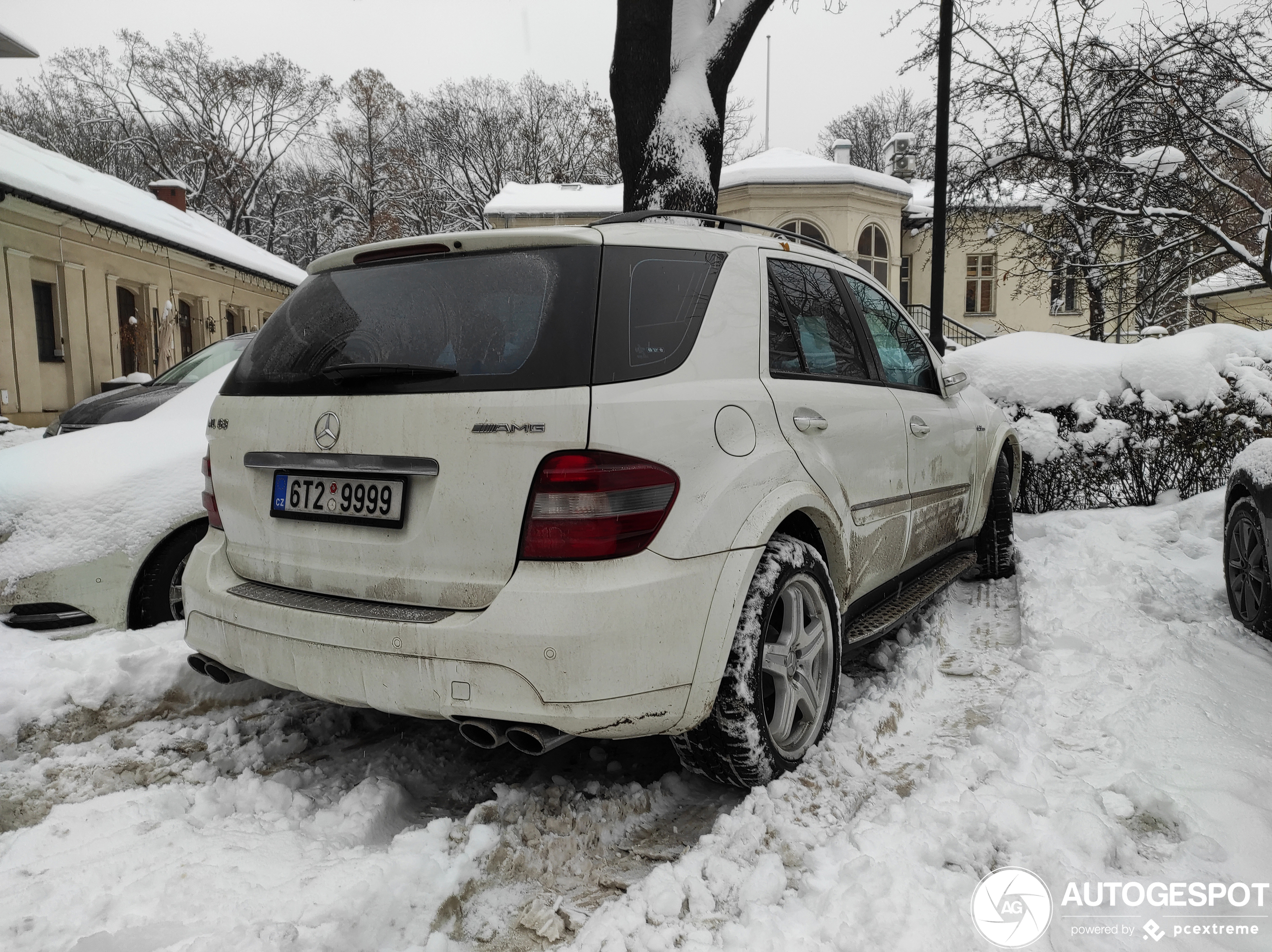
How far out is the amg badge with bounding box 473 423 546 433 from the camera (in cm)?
225

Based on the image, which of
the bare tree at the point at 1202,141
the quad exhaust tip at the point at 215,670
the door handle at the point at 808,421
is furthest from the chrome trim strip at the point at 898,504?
the bare tree at the point at 1202,141

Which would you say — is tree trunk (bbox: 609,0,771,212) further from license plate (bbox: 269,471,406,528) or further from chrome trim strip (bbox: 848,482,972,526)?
license plate (bbox: 269,471,406,528)

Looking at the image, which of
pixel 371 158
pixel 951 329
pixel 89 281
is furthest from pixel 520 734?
pixel 371 158

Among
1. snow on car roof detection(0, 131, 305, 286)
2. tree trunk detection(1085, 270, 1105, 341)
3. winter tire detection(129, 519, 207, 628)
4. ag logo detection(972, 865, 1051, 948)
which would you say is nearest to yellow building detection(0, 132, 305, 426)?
snow on car roof detection(0, 131, 305, 286)

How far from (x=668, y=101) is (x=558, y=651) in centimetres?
658

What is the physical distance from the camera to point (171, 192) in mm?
26062

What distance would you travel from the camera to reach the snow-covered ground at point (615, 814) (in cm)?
205

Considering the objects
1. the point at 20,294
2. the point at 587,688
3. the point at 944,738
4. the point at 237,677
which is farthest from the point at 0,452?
the point at 20,294

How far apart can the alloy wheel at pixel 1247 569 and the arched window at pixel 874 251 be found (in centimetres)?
2418

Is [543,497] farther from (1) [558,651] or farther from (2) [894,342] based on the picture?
(2) [894,342]

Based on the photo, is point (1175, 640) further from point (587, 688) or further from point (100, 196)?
point (100, 196)

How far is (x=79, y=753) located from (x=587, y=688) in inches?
76.9

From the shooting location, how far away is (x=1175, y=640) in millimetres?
3785

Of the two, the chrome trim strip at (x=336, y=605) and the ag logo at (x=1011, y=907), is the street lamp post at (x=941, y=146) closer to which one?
the ag logo at (x=1011, y=907)
